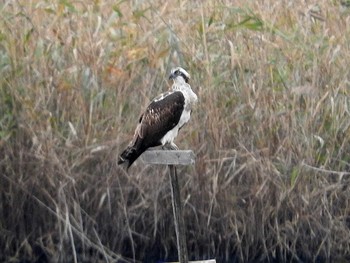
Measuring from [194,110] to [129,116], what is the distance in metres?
0.46

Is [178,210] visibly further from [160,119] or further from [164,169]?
[164,169]

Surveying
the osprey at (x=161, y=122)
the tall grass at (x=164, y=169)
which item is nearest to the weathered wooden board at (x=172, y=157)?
the osprey at (x=161, y=122)

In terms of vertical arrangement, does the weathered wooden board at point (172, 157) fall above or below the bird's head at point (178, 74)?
below

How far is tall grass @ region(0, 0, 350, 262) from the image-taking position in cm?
904

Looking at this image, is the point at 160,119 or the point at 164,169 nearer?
the point at 160,119

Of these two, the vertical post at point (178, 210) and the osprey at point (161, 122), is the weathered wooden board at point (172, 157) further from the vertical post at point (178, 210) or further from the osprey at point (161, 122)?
the osprey at point (161, 122)

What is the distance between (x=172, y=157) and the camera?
7.18 meters

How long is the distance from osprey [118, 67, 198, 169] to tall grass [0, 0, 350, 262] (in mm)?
1280

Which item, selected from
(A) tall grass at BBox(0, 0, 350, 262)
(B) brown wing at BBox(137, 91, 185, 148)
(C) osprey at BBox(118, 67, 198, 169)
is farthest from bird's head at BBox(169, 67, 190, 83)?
(A) tall grass at BBox(0, 0, 350, 262)

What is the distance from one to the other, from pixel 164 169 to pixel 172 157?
196 cm

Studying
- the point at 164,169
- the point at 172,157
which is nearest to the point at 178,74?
the point at 172,157

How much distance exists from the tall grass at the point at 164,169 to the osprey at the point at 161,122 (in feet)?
4.20

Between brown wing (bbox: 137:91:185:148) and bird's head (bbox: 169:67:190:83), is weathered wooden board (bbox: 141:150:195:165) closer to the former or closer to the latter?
brown wing (bbox: 137:91:185:148)

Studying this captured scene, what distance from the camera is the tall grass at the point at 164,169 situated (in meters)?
9.04
